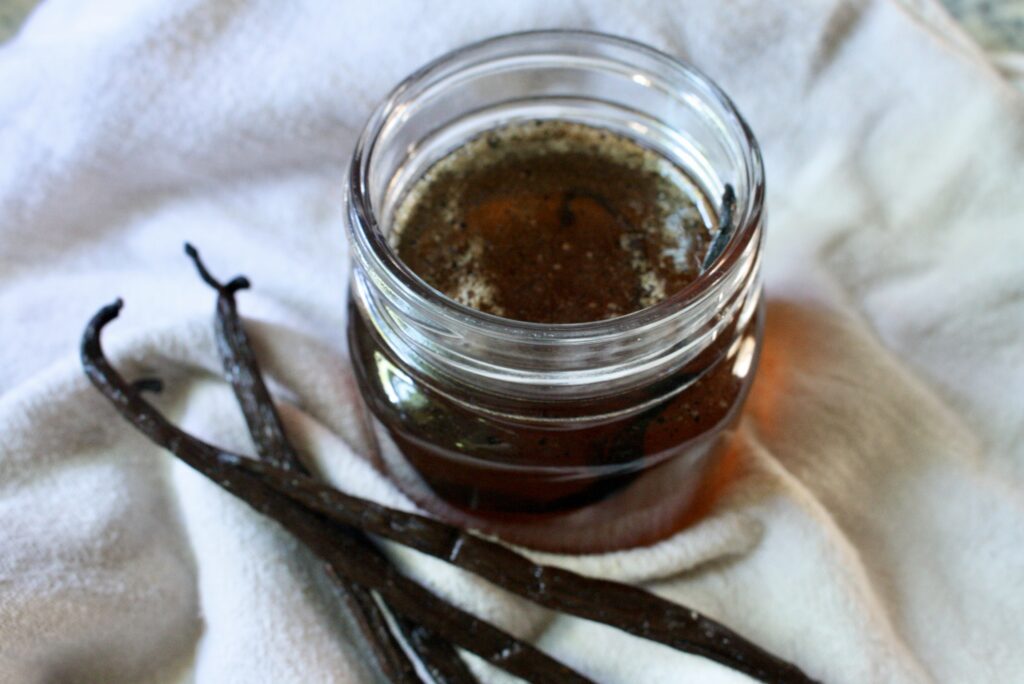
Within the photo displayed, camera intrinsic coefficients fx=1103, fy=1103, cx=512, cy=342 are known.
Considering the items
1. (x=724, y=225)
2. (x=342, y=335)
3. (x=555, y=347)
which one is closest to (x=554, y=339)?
(x=555, y=347)

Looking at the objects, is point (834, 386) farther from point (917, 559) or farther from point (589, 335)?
point (589, 335)

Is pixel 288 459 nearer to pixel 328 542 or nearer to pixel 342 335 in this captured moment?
pixel 328 542

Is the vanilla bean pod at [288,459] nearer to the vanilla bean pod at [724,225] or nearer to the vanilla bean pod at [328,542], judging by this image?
the vanilla bean pod at [328,542]

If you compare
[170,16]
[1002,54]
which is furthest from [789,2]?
[170,16]

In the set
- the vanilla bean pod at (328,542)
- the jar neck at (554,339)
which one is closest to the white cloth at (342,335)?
the vanilla bean pod at (328,542)

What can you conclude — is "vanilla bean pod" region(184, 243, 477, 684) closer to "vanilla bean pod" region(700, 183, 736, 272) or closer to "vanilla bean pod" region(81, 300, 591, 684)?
"vanilla bean pod" region(81, 300, 591, 684)

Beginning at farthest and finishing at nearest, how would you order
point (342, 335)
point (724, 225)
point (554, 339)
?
point (342, 335)
point (724, 225)
point (554, 339)
